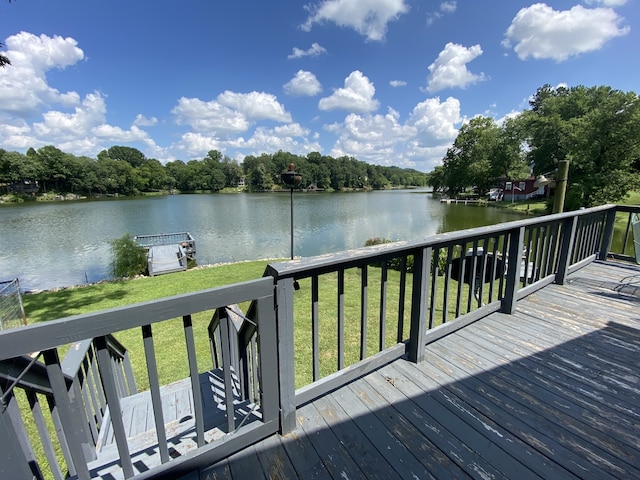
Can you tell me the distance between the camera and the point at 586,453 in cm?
145

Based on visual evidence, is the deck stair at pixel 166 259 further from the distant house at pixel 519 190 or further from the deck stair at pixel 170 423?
the distant house at pixel 519 190

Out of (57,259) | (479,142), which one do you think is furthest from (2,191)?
(479,142)

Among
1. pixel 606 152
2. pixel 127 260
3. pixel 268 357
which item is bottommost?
pixel 127 260

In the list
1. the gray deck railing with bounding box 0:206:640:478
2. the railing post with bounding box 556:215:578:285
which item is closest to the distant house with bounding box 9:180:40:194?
the gray deck railing with bounding box 0:206:640:478

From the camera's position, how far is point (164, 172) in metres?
68.4

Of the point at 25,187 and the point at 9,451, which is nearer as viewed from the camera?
the point at 9,451

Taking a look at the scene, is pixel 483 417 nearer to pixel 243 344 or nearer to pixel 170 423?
pixel 243 344

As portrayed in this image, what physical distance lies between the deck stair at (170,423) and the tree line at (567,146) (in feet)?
44.7

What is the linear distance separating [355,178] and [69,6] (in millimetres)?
77782

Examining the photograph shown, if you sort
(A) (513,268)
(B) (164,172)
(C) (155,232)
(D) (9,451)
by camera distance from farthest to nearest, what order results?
(B) (164,172) < (C) (155,232) < (A) (513,268) < (D) (9,451)

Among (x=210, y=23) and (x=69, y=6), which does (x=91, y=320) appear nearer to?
(x=69, y=6)

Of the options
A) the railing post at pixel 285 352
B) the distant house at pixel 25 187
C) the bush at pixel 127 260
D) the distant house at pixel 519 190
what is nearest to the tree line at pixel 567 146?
the distant house at pixel 519 190

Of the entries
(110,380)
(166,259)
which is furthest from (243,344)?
(166,259)

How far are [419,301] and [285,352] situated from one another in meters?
1.10
